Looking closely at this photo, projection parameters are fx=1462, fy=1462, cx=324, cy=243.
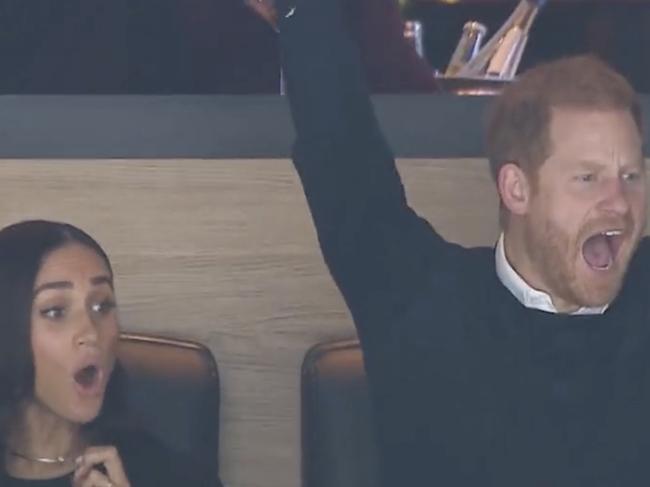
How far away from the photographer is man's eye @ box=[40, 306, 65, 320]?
130 cm

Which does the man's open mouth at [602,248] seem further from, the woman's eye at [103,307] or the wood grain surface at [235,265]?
the woman's eye at [103,307]

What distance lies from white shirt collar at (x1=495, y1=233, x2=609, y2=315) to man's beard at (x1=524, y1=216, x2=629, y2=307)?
17mm

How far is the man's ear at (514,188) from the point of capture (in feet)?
4.27

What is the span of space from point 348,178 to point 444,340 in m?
0.17

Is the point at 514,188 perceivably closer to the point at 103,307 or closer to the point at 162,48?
the point at 103,307

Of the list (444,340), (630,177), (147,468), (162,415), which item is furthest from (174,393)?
(630,177)

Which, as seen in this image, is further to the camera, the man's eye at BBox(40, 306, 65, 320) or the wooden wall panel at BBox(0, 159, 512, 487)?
the wooden wall panel at BBox(0, 159, 512, 487)

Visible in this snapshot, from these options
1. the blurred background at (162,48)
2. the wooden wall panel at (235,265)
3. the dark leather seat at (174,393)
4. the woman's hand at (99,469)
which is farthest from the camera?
the blurred background at (162,48)

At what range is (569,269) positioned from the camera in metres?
1.28

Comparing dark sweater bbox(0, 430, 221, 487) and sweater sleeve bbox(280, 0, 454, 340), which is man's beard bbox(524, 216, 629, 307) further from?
dark sweater bbox(0, 430, 221, 487)

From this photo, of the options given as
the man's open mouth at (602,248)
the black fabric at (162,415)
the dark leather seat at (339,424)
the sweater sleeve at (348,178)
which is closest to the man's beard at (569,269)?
the man's open mouth at (602,248)

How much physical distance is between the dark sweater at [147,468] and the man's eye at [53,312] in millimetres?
119

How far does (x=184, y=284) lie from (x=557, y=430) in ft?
1.54

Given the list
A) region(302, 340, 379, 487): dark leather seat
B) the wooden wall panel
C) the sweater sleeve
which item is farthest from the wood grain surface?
the sweater sleeve
